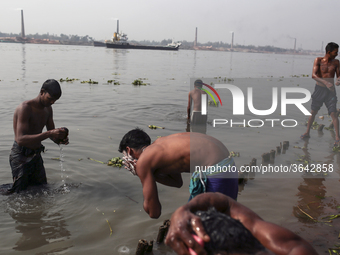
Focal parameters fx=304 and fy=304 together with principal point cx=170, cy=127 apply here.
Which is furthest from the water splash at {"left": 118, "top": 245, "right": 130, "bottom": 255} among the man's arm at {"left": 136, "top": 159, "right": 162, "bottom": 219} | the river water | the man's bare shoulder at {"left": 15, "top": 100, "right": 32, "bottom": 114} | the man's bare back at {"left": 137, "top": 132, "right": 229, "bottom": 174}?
the man's bare shoulder at {"left": 15, "top": 100, "right": 32, "bottom": 114}

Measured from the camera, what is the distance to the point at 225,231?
1.71 m

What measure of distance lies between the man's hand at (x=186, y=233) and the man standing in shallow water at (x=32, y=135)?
143 inches

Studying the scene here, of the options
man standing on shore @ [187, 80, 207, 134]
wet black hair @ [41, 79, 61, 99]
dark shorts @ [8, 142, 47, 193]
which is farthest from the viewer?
man standing on shore @ [187, 80, 207, 134]

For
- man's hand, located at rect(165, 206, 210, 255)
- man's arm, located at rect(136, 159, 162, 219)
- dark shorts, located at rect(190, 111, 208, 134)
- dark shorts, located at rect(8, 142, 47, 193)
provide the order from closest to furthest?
man's hand, located at rect(165, 206, 210, 255) → man's arm, located at rect(136, 159, 162, 219) → dark shorts, located at rect(8, 142, 47, 193) → dark shorts, located at rect(190, 111, 208, 134)

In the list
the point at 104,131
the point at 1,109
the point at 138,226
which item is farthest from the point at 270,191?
the point at 1,109

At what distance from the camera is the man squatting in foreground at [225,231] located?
1.69m

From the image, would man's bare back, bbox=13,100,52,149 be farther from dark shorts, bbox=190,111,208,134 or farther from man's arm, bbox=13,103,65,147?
dark shorts, bbox=190,111,208,134

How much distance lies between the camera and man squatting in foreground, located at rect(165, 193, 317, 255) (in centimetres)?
169

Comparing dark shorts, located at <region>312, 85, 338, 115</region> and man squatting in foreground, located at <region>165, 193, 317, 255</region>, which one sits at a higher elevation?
dark shorts, located at <region>312, 85, 338, 115</region>

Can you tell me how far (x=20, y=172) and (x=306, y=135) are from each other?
8353 mm

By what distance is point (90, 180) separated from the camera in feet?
21.4

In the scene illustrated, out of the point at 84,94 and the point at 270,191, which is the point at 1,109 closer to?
the point at 84,94

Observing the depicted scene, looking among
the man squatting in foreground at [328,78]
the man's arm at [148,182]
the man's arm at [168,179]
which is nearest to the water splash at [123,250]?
the man's arm at [168,179]

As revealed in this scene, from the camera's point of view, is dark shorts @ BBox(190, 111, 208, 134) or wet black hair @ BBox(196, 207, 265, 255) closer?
wet black hair @ BBox(196, 207, 265, 255)
